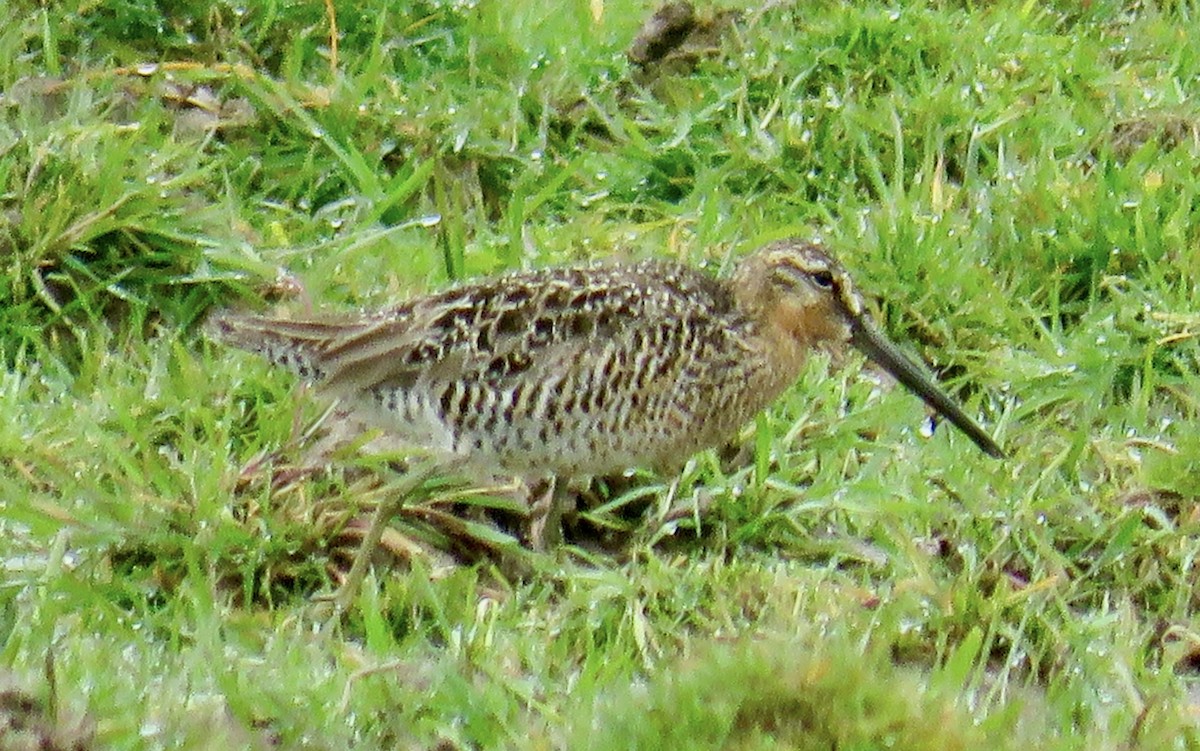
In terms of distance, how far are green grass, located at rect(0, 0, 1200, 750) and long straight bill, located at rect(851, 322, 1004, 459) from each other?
0.37 feet

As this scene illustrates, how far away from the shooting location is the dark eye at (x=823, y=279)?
15.3 ft

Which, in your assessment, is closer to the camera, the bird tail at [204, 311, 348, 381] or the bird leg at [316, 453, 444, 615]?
the bird leg at [316, 453, 444, 615]

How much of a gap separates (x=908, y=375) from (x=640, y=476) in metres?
0.70

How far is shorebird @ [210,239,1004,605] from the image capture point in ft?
14.1

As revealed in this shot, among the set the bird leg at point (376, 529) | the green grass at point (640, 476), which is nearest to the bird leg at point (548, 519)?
the green grass at point (640, 476)

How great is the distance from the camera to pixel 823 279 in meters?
4.66

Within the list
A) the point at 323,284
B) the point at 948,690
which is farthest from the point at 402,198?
the point at 948,690

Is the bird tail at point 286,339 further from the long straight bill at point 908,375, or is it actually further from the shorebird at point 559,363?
the long straight bill at point 908,375

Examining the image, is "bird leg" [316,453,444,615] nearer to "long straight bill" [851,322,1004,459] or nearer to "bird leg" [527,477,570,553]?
"bird leg" [527,477,570,553]

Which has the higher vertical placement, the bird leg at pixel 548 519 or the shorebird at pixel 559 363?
the shorebird at pixel 559 363

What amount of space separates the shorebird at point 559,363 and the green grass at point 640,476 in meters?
0.20

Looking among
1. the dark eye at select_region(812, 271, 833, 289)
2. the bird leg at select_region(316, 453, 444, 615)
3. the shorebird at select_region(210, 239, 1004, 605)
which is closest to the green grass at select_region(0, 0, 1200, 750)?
the bird leg at select_region(316, 453, 444, 615)

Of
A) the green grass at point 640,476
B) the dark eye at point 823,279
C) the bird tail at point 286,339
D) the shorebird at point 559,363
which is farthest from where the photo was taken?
the dark eye at point 823,279

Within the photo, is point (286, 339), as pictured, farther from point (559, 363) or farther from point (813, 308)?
point (813, 308)
